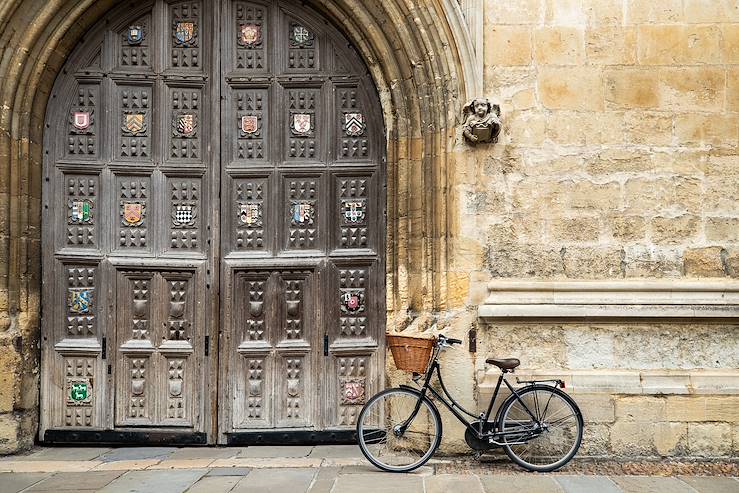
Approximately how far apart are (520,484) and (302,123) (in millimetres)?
3322

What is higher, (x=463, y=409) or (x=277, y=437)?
(x=463, y=409)

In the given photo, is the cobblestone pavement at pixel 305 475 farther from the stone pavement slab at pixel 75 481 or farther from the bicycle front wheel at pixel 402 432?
the bicycle front wheel at pixel 402 432

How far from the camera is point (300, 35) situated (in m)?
6.18

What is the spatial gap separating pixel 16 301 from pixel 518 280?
4.02 metres

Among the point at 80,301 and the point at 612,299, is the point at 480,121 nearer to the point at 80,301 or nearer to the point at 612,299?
the point at 612,299

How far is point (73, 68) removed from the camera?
20.1 ft

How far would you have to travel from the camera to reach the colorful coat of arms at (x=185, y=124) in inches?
242

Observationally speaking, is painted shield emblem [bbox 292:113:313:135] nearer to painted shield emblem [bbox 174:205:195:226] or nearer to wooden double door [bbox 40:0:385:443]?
wooden double door [bbox 40:0:385:443]

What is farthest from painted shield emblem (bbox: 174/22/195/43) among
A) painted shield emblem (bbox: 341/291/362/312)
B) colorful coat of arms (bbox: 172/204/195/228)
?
painted shield emblem (bbox: 341/291/362/312)

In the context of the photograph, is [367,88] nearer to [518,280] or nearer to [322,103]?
[322,103]

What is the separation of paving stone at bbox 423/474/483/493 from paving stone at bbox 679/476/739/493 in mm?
1459

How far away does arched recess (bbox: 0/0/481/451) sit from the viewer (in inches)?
225

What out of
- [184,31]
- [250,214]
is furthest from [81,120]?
[250,214]

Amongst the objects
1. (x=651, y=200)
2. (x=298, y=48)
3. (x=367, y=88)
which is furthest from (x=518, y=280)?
(x=298, y=48)
